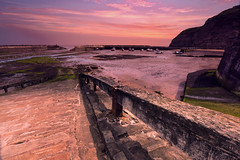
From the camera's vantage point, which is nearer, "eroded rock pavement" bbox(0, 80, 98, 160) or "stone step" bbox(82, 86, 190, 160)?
"stone step" bbox(82, 86, 190, 160)

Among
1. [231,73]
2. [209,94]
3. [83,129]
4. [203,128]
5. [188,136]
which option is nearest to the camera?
[203,128]

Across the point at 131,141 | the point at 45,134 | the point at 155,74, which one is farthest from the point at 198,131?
the point at 155,74

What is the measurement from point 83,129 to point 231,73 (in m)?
10.7

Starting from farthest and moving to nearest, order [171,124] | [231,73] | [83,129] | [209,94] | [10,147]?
[231,73], [209,94], [83,129], [10,147], [171,124]

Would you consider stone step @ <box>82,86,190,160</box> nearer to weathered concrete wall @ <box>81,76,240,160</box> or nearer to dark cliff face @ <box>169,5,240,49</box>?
weathered concrete wall @ <box>81,76,240,160</box>

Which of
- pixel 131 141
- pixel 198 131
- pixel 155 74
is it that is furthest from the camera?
pixel 155 74

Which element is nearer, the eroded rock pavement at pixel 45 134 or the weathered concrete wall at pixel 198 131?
the weathered concrete wall at pixel 198 131

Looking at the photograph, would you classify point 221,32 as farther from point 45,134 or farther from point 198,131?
point 45,134

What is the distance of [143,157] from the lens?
2.50 m

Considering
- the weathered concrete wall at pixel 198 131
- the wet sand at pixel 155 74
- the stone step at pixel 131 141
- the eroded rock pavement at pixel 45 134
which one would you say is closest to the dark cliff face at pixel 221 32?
the wet sand at pixel 155 74

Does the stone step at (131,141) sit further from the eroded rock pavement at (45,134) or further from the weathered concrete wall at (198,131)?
the weathered concrete wall at (198,131)

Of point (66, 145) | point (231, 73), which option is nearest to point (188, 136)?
point (66, 145)

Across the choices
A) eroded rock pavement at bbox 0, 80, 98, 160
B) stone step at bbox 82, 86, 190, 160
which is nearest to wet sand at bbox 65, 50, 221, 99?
eroded rock pavement at bbox 0, 80, 98, 160

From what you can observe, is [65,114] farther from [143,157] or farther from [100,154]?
[143,157]
